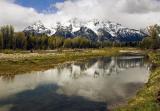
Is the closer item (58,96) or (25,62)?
(58,96)

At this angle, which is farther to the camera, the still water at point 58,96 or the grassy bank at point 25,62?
the grassy bank at point 25,62

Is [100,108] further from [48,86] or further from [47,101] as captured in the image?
[48,86]

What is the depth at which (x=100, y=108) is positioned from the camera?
34.8 meters

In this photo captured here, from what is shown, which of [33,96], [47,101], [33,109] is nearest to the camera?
[33,109]

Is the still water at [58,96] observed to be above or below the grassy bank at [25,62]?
below

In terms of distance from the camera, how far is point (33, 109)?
111 ft

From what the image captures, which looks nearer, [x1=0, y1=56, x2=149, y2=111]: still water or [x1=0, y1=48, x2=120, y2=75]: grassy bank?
[x1=0, y1=56, x2=149, y2=111]: still water

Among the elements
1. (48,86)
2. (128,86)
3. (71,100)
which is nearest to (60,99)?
(71,100)

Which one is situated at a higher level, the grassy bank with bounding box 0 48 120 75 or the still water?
the grassy bank with bounding box 0 48 120 75

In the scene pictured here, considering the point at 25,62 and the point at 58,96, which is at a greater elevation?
the point at 25,62

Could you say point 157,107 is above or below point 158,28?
below

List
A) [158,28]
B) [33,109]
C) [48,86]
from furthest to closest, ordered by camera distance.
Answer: [158,28] < [48,86] < [33,109]

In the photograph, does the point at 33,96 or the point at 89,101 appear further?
the point at 33,96

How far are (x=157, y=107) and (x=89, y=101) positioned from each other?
37.3ft
